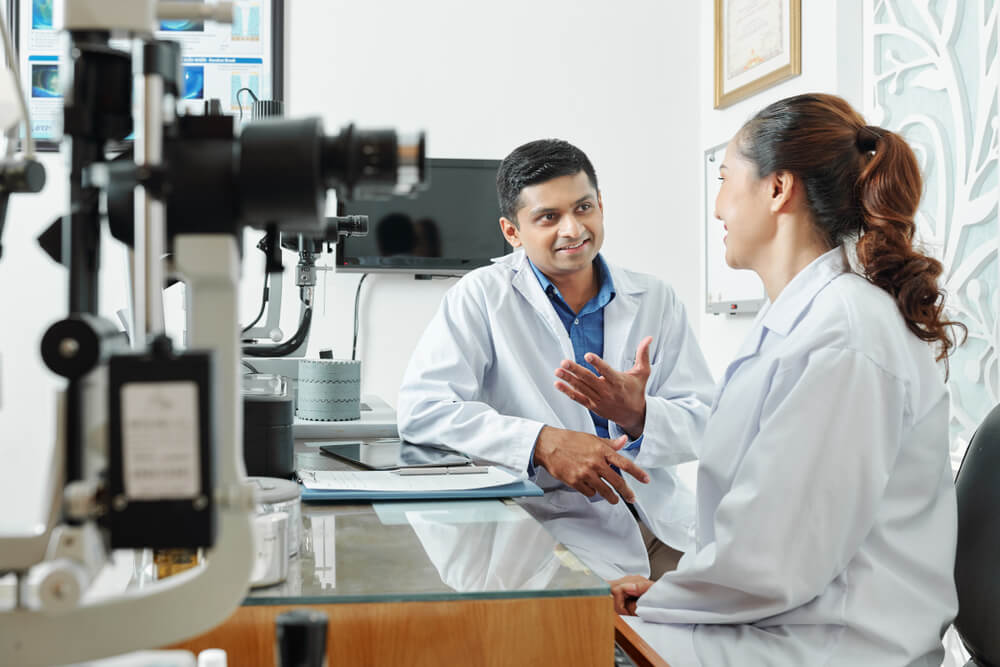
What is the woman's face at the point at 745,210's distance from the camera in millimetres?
1318

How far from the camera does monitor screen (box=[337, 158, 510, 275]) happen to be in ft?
10.4

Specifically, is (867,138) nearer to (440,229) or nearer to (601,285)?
(601,285)

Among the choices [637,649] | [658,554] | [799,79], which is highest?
[799,79]

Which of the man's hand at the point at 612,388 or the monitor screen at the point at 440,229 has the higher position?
the monitor screen at the point at 440,229

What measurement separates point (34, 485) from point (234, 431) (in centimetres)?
20

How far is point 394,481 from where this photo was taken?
1180mm

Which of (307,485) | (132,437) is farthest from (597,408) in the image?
(132,437)

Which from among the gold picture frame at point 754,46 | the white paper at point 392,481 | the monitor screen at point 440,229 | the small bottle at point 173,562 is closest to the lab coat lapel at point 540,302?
the white paper at point 392,481

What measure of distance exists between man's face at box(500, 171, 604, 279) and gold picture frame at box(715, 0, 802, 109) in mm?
1227

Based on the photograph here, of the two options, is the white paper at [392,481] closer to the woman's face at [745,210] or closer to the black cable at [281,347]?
the woman's face at [745,210]

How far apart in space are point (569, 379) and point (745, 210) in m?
0.42

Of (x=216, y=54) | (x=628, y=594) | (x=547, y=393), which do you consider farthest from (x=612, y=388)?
(x=216, y=54)

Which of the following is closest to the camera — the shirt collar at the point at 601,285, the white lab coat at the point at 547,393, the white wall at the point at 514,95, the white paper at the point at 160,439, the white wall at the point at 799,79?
the white paper at the point at 160,439

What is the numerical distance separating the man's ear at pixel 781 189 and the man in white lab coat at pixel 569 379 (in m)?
0.37
